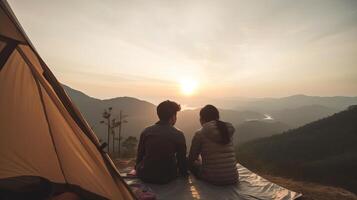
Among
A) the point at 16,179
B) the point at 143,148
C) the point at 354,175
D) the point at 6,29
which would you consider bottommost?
the point at 354,175

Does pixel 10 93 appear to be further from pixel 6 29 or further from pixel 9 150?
pixel 6 29

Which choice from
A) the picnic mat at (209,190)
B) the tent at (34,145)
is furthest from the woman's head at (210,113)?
the tent at (34,145)

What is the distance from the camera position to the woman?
538 centimetres

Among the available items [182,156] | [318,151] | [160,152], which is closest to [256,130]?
[318,151]

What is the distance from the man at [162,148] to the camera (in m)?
5.28

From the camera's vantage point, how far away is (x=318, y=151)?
61.5 metres

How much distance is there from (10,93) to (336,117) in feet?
269

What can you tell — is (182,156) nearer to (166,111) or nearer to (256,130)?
(166,111)

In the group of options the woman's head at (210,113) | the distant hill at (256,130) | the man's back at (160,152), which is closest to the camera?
the man's back at (160,152)

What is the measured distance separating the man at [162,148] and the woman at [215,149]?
40cm

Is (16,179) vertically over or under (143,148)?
under

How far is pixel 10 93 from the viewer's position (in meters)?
5.07

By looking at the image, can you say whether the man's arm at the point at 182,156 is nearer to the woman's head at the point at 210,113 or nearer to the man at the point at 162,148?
the man at the point at 162,148

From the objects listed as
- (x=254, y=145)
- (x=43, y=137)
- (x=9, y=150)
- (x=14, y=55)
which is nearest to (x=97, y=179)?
(x=43, y=137)
